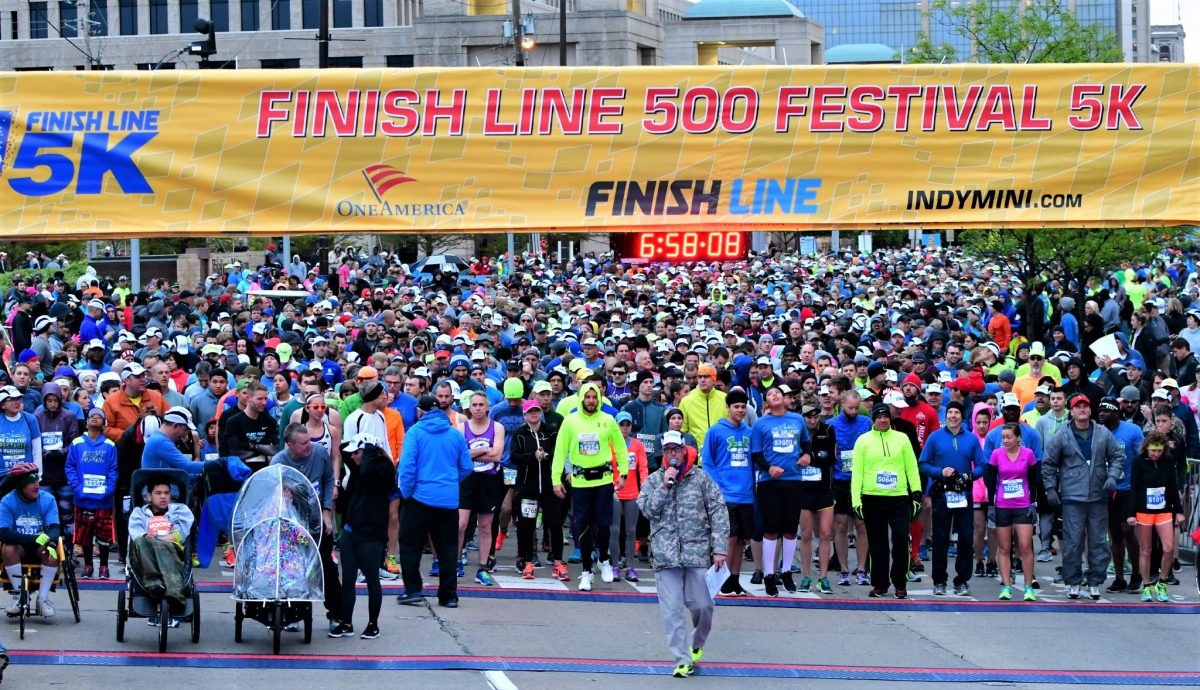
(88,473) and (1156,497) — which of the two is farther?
(1156,497)

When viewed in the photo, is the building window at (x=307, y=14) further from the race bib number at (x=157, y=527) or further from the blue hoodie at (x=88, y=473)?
the race bib number at (x=157, y=527)

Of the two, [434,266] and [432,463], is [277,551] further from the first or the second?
[434,266]

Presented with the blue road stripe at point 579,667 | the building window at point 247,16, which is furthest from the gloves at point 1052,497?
the building window at point 247,16

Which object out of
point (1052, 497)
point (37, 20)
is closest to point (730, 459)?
point (1052, 497)

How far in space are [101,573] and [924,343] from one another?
37.0 feet

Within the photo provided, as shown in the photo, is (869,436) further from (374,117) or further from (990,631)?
(374,117)

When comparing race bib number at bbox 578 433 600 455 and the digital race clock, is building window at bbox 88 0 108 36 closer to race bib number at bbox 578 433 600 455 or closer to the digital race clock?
race bib number at bbox 578 433 600 455

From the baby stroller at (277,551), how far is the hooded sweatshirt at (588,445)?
3.20 metres

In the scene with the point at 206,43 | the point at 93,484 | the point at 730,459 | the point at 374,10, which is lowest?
the point at 93,484

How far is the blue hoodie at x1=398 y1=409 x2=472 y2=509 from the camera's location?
13016mm

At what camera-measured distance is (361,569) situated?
1188cm

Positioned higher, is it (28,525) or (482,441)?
(482,441)

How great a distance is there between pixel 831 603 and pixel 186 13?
80942mm

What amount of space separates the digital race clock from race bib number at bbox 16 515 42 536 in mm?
4674
